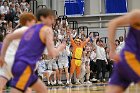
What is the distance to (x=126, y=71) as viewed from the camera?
529cm

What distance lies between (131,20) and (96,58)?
13.9m

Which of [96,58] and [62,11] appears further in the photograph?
[62,11]

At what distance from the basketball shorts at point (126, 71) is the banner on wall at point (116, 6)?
19.3 meters

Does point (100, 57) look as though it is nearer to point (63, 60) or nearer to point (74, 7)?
A: point (63, 60)

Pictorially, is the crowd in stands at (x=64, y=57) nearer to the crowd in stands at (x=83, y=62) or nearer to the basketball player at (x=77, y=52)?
the crowd in stands at (x=83, y=62)

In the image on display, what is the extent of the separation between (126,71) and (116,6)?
63.9 ft

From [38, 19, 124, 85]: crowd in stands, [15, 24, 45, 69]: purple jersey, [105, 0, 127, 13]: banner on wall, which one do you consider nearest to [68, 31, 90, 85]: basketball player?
[38, 19, 124, 85]: crowd in stands

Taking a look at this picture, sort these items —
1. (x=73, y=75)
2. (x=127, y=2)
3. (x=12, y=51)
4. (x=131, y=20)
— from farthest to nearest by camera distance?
(x=127, y=2), (x=73, y=75), (x=12, y=51), (x=131, y=20)

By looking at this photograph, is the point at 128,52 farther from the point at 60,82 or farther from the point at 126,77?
the point at 60,82

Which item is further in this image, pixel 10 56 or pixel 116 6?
pixel 116 6

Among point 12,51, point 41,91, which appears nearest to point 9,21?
point 12,51

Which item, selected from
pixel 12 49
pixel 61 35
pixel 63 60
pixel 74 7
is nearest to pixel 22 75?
pixel 12 49

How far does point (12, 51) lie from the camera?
770cm

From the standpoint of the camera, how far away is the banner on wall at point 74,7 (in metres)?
25.0
